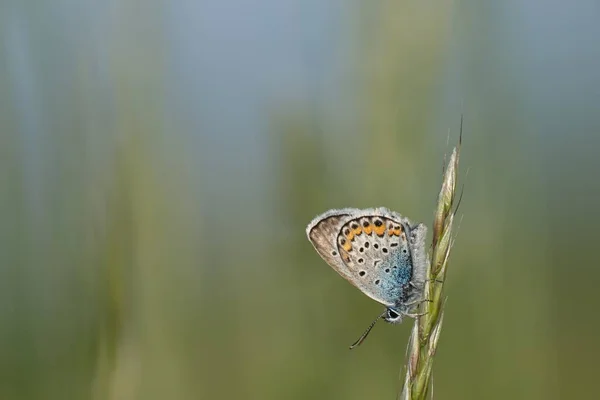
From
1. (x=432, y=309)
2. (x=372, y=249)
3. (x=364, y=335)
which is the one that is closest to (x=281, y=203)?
(x=372, y=249)

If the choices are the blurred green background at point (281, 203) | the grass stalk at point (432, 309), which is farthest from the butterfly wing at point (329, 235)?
the grass stalk at point (432, 309)

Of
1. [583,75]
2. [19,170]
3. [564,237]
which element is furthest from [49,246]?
[583,75]

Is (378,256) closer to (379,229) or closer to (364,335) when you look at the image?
(379,229)

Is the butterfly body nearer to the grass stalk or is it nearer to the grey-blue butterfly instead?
the grey-blue butterfly

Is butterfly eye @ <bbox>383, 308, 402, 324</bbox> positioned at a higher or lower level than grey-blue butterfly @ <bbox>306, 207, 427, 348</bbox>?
lower

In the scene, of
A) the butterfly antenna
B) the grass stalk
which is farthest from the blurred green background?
the grass stalk

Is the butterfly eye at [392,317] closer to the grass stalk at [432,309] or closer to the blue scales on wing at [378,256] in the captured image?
the blue scales on wing at [378,256]
